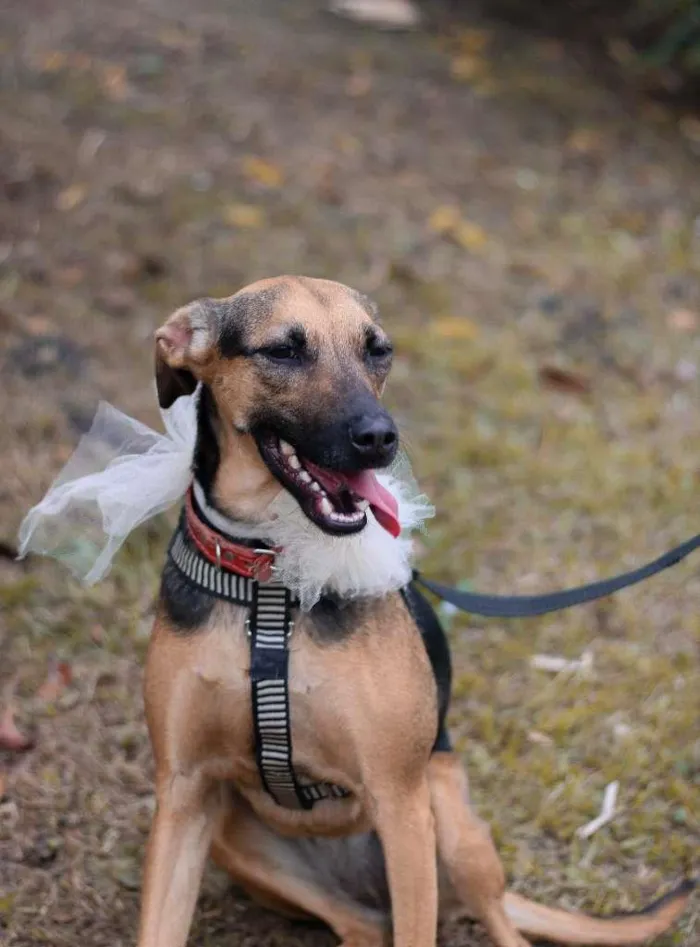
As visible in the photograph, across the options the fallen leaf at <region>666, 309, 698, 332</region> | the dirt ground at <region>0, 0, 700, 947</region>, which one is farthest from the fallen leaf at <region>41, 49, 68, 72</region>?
the fallen leaf at <region>666, 309, 698, 332</region>

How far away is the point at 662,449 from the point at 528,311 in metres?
1.51

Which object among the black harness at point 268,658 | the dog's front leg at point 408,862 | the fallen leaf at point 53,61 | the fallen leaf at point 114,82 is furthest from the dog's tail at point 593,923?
the fallen leaf at point 53,61

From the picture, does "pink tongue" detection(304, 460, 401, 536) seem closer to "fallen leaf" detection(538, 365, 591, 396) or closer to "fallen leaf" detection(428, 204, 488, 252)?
"fallen leaf" detection(538, 365, 591, 396)

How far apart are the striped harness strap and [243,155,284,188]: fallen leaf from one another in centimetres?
539

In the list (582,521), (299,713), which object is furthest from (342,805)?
(582,521)

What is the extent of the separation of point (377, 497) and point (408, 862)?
3.07ft

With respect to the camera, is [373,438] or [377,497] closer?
[373,438]

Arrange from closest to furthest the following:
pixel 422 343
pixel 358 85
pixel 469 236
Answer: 1. pixel 422 343
2. pixel 469 236
3. pixel 358 85

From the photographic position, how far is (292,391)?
3.08 metres

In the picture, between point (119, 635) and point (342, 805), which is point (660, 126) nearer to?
point (119, 635)

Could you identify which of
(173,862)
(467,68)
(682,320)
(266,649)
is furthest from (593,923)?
(467,68)

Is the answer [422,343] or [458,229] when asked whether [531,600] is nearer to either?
[422,343]

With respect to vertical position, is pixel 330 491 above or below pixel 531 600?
above

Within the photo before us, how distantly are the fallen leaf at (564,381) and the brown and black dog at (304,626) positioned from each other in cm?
355
